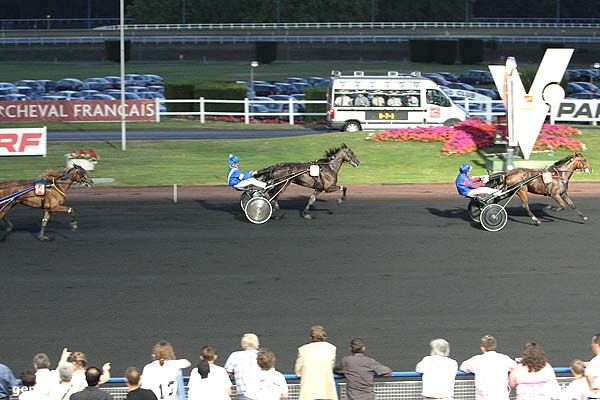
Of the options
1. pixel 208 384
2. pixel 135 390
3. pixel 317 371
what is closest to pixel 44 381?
pixel 135 390

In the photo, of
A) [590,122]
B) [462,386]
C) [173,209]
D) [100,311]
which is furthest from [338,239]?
[590,122]

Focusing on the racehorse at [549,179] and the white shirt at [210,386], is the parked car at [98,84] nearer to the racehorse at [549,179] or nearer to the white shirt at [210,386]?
the racehorse at [549,179]

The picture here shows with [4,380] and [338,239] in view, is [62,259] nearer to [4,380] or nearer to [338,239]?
[338,239]

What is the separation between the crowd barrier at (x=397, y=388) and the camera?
10.6m

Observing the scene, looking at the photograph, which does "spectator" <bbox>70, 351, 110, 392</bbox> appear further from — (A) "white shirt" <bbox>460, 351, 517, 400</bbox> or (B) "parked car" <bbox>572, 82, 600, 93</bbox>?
(B) "parked car" <bbox>572, 82, 600, 93</bbox>

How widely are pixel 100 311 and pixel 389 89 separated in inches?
919

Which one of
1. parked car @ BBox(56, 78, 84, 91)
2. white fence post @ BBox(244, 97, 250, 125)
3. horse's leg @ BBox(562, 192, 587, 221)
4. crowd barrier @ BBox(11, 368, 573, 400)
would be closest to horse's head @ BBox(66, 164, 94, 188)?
horse's leg @ BBox(562, 192, 587, 221)

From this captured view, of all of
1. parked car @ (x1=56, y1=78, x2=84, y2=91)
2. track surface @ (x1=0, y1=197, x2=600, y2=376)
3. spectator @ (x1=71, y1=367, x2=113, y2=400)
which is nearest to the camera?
spectator @ (x1=71, y1=367, x2=113, y2=400)

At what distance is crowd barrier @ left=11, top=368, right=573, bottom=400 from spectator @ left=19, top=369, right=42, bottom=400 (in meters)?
0.45

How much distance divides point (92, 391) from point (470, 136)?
23942 millimetres

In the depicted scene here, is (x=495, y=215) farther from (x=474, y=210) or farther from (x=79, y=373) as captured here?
(x=79, y=373)

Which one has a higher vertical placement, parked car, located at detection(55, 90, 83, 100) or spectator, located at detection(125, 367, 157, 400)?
spectator, located at detection(125, 367, 157, 400)

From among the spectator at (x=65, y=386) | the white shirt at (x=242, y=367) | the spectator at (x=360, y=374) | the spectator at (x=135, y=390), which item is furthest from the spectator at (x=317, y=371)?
the spectator at (x=65, y=386)

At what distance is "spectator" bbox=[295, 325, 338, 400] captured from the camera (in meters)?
10.8
